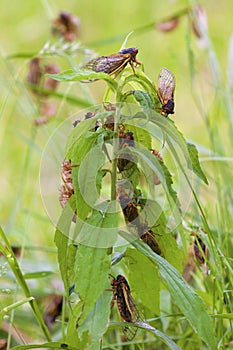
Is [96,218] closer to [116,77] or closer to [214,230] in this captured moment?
[116,77]

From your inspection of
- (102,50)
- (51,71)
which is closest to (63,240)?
(51,71)

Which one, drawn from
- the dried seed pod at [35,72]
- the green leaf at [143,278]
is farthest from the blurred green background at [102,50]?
the green leaf at [143,278]

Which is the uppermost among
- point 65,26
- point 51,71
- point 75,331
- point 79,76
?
point 65,26

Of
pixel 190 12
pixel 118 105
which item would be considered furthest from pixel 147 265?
pixel 190 12

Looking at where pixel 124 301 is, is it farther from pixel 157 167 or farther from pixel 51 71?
pixel 51 71

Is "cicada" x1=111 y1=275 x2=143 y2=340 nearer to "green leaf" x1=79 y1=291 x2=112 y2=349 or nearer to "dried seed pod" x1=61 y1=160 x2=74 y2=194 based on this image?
"green leaf" x1=79 y1=291 x2=112 y2=349

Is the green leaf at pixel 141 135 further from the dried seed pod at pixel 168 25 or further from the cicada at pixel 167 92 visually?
the dried seed pod at pixel 168 25
